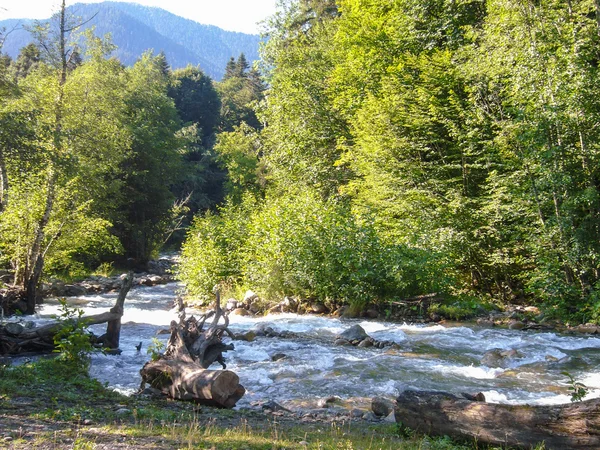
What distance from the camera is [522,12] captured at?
1484 cm

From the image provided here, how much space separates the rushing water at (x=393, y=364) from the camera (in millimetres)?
8312

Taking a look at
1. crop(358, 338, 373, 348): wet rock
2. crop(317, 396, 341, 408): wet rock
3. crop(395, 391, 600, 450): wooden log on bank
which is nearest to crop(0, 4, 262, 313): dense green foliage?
crop(317, 396, 341, 408): wet rock

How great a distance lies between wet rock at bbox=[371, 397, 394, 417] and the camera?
23.2ft

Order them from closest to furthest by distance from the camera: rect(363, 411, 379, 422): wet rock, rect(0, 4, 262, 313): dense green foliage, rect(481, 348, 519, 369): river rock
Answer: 1. rect(363, 411, 379, 422): wet rock
2. rect(481, 348, 519, 369): river rock
3. rect(0, 4, 262, 313): dense green foliage

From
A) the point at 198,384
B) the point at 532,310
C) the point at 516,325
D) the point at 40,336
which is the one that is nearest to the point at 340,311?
the point at 516,325

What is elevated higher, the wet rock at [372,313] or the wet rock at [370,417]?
the wet rock at [370,417]

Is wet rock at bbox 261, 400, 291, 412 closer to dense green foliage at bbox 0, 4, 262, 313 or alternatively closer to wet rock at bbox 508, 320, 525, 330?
dense green foliage at bbox 0, 4, 262, 313

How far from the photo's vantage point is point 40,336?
34.0 feet

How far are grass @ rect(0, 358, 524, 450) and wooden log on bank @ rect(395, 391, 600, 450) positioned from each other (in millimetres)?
187

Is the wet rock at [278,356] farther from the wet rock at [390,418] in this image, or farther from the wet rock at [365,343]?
the wet rock at [390,418]

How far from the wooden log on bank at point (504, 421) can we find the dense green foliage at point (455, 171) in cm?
1005

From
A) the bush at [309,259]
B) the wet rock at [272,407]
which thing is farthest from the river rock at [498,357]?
the bush at [309,259]

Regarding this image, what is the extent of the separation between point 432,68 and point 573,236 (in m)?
8.21

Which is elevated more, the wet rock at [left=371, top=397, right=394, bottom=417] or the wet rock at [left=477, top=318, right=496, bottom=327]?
the wet rock at [left=371, top=397, right=394, bottom=417]
